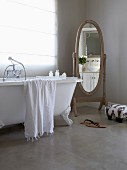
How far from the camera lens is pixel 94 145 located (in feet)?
7.76

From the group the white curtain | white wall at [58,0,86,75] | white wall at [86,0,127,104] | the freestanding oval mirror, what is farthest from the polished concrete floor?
white wall at [58,0,86,75]

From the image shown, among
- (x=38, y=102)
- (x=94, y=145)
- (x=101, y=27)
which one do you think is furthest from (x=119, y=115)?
(x=101, y=27)

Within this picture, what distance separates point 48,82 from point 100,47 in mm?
1877

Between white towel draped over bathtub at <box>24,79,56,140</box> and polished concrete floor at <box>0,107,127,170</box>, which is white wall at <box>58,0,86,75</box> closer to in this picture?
polished concrete floor at <box>0,107,127,170</box>

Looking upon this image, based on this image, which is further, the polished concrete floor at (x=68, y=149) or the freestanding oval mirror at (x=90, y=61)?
the freestanding oval mirror at (x=90, y=61)

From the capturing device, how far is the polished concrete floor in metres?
1.86

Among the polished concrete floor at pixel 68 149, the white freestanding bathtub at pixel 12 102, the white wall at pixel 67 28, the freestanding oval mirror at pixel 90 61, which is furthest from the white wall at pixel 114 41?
the white freestanding bathtub at pixel 12 102

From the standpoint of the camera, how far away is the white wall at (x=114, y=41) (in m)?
4.10

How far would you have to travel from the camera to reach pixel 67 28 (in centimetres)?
448

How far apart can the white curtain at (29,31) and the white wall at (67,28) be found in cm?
14

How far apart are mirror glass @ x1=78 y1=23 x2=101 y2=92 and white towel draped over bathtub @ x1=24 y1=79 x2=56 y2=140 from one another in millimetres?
1448

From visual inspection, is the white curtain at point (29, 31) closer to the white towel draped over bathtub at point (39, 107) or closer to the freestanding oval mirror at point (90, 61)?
the freestanding oval mirror at point (90, 61)

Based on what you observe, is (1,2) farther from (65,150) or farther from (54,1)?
(65,150)

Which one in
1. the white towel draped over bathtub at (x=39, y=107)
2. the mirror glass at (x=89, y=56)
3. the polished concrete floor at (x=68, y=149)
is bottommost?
the polished concrete floor at (x=68, y=149)
